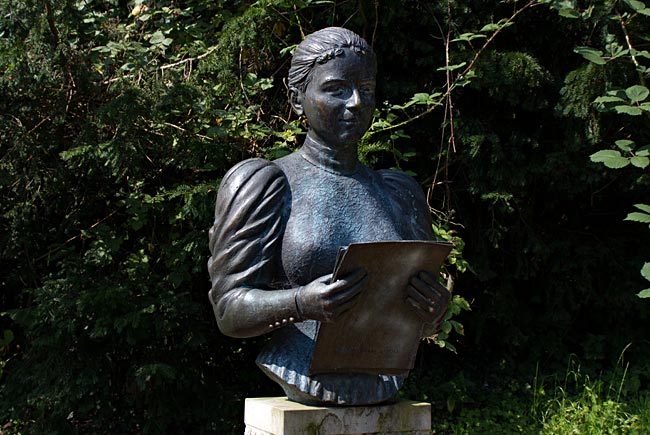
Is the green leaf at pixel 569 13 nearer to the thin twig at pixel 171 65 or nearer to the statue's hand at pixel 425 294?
the thin twig at pixel 171 65

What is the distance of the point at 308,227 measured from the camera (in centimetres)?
277

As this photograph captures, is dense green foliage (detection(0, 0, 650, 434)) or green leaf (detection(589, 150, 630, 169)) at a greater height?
green leaf (detection(589, 150, 630, 169))

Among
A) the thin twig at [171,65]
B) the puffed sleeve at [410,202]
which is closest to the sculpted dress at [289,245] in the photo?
the puffed sleeve at [410,202]

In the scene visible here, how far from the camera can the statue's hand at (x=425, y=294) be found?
2.65m

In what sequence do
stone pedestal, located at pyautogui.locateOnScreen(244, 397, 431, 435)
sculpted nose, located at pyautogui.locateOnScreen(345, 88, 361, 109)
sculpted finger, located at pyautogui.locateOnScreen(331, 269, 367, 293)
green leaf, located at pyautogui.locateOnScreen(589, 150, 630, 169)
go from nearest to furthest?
1. sculpted finger, located at pyautogui.locateOnScreen(331, 269, 367, 293)
2. stone pedestal, located at pyautogui.locateOnScreen(244, 397, 431, 435)
3. sculpted nose, located at pyautogui.locateOnScreen(345, 88, 361, 109)
4. green leaf, located at pyautogui.locateOnScreen(589, 150, 630, 169)

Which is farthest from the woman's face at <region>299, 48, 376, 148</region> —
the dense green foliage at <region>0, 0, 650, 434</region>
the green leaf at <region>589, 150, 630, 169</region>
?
the dense green foliage at <region>0, 0, 650, 434</region>

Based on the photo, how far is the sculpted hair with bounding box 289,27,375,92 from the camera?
2852 mm

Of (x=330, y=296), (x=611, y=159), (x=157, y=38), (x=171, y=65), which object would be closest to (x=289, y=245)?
(x=330, y=296)

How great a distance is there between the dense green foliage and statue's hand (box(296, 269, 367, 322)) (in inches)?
89.6

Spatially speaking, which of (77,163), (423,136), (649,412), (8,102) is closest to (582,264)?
(649,412)

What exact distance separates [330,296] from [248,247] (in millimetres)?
392

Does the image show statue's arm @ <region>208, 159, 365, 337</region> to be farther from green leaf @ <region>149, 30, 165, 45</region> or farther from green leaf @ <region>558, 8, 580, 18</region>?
green leaf @ <region>149, 30, 165, 45</region>

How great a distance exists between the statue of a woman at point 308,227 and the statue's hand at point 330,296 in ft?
0.15

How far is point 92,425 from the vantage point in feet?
17.1
